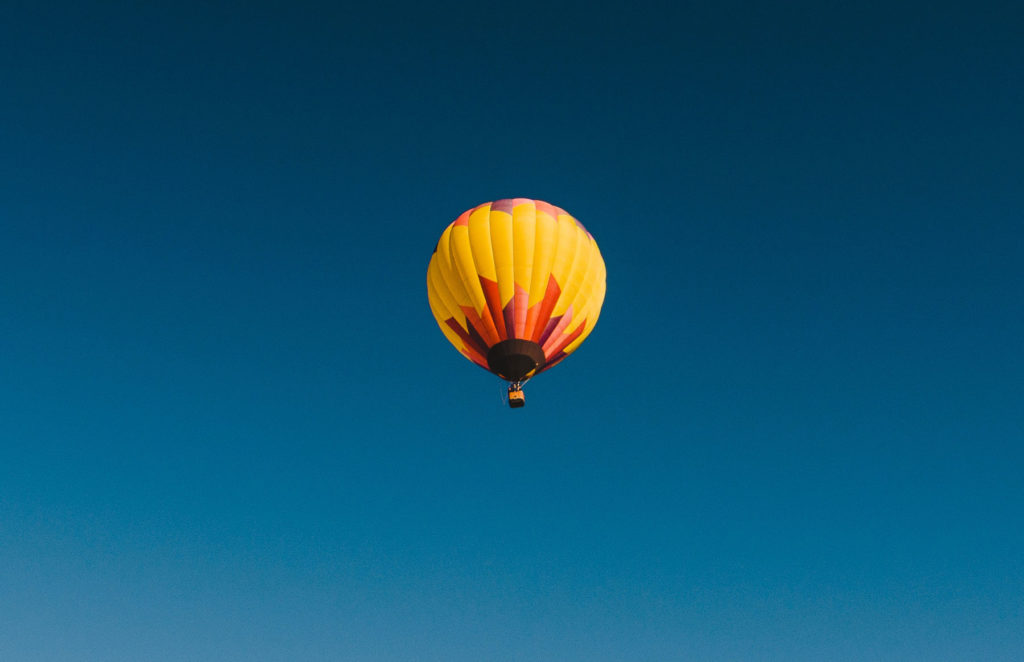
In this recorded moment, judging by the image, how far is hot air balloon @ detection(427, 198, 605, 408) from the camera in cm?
2409

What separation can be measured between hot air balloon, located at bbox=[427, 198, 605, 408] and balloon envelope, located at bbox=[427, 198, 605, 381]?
0.10 ft

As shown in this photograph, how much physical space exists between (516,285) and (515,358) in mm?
2216

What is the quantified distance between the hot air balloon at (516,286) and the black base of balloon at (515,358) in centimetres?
3

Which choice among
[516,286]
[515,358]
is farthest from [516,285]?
[515,358]

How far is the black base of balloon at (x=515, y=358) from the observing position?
24.0 meters

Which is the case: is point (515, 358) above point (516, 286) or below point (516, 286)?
below

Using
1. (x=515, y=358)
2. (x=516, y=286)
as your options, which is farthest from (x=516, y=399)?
(x=516, y=286)

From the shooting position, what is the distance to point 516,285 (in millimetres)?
24094

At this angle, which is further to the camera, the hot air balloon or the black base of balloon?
the hot air balloon

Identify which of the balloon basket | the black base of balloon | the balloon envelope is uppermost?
the balloon envelope

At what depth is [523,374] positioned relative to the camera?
2422 centimetres

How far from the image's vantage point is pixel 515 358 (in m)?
24.0

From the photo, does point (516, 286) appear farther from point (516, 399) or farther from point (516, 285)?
point (516, 399)

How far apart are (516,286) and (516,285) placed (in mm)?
35
